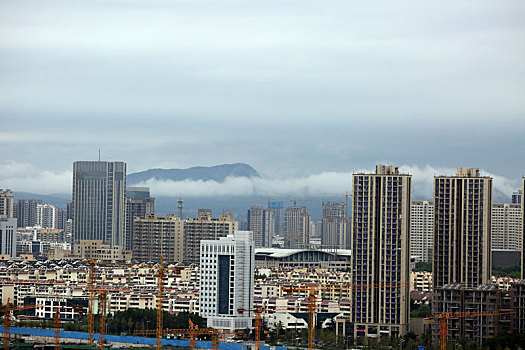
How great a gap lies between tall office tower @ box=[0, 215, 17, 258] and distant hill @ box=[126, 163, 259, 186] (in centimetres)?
9275

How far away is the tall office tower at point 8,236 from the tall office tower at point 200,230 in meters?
11.8

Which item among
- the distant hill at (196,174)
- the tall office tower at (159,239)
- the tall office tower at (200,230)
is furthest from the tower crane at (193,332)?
the distant hill at (196,174)

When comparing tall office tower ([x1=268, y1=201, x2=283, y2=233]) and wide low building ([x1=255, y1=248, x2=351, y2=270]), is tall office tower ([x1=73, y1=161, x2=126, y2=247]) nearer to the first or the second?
tall office tower ([x1=268, y1=201, x2=283, y2=233])

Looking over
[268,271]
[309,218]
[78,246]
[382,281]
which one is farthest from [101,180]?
[382,281]

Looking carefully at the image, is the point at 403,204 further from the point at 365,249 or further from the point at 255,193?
the point at 255,193

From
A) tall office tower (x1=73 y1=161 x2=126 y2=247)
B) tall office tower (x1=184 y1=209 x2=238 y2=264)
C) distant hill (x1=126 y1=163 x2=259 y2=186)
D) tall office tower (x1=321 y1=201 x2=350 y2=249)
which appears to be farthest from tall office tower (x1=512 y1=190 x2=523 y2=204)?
distant hill (x1=126 y1=163 x2=259 y2=186)

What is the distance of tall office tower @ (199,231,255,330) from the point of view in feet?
119

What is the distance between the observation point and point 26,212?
99.3 meters

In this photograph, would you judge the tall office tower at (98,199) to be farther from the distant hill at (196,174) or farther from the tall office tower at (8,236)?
the distant hill at (196,174)

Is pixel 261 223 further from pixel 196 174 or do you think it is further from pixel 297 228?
pixel 196 174

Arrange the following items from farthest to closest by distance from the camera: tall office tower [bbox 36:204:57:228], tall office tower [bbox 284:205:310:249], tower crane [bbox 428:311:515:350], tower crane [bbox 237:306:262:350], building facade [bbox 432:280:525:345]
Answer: tall office tower [bbox 36:204:57:228], tall office tower [bbox 284:205:310:249], tower crane [bbox 237:306:262:350], building facade [bbox 432:280:525:345], tower crane [bbox 428:311:515:350]

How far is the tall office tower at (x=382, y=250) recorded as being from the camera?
35.3m

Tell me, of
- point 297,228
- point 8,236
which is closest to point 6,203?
point 8,236

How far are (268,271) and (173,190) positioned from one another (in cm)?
10789
